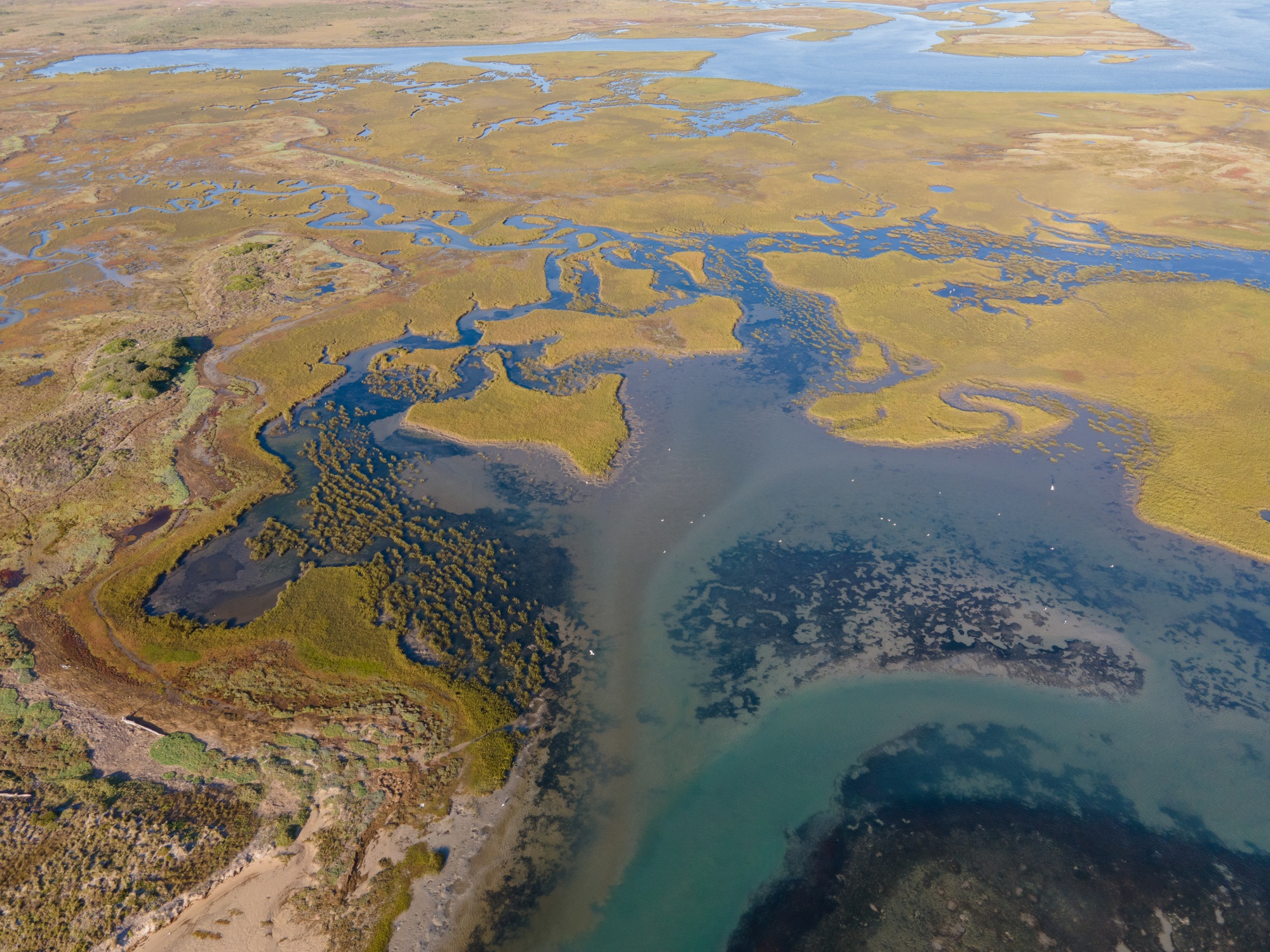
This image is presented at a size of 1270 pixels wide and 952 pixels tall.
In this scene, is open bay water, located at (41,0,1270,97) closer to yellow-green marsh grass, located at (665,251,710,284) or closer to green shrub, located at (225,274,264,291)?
yellow-green marsh grass, located at (665,251,710,284)

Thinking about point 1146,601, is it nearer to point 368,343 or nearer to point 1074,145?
point 368,343

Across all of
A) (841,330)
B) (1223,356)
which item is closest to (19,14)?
(841,330)

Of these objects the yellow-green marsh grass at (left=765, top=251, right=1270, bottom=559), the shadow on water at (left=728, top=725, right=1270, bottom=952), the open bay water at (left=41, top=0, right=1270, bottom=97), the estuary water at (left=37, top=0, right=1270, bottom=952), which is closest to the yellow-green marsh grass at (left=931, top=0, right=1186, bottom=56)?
the open bay water at (left=41, top=0, right=1270, bottom=97)

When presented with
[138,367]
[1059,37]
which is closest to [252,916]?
[138,367]

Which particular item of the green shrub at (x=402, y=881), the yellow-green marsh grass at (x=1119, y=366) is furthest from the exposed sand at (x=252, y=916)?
the yellow-green marsh grass at (x=1119, y=366)

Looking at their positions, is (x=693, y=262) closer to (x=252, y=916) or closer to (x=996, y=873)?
(x=996, y=873)

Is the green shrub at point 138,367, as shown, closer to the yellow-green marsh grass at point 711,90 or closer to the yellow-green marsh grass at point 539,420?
the yellow-green marsh grass at point 539,420
